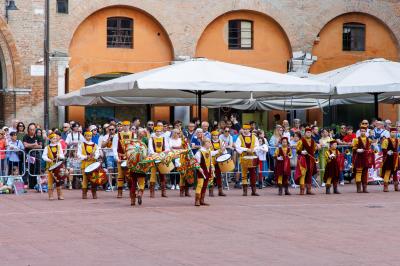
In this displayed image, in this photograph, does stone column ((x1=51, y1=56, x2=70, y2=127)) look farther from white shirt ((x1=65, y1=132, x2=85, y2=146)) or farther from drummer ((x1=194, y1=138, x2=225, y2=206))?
drummer ((x1=194, y1=138, x2=225, y2=206))

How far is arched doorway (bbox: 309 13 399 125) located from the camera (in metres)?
38.9

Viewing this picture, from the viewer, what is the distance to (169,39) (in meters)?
36.7

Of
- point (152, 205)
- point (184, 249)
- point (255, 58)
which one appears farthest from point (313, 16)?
point (184, 249)

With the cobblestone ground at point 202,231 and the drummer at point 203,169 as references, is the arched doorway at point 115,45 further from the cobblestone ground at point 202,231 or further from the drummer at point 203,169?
the drummer at point 203,169

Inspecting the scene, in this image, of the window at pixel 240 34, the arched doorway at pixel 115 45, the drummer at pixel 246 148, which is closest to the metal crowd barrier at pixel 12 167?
the drummer at pixel 246 148

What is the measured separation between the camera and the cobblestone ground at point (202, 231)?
1248 cm

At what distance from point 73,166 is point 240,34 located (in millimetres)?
15071

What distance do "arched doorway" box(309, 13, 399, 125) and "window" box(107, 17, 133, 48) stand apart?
7.34m

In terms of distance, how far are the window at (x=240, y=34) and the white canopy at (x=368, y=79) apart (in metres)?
11.3

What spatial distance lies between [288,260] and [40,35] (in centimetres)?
2390

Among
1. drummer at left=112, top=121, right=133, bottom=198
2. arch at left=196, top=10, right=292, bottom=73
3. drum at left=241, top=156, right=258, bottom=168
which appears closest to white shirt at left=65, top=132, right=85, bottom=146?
drummer at left=112, top=121, right=133, bottom=198

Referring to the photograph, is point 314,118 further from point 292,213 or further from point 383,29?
point 292,213

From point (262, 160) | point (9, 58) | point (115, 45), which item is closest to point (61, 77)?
point (9, 58)

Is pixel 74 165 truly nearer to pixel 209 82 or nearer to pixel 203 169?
pixel 209 82
